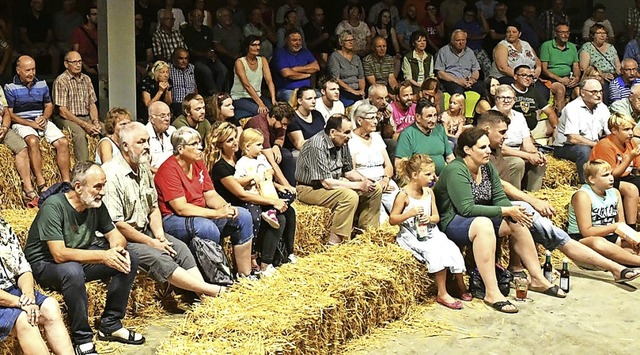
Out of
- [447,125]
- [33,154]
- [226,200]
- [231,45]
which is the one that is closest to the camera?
[226,200]

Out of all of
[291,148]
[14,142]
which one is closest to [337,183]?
[291,148]

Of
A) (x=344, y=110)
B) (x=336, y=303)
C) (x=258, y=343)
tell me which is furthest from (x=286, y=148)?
(x=258, y=343)

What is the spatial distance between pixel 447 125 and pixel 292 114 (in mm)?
1721

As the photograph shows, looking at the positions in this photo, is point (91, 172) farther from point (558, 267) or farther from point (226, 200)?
point (558, 267)

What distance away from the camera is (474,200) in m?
6.89

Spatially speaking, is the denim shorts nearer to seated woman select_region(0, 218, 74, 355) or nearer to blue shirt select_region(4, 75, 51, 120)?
seated woman select_region(0, 218, 74, 355)

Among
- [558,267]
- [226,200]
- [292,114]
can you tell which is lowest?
[558,267]

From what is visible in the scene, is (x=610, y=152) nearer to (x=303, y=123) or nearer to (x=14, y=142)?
(x=303, y=123)

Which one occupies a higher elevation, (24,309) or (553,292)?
(24,309)

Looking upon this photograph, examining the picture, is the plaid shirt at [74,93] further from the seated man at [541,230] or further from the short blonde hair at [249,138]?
the seated man at [541,230]

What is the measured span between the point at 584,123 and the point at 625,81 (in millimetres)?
1570

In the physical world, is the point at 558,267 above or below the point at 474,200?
below

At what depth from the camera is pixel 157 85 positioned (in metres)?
8.43

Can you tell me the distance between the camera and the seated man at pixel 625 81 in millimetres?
10328
